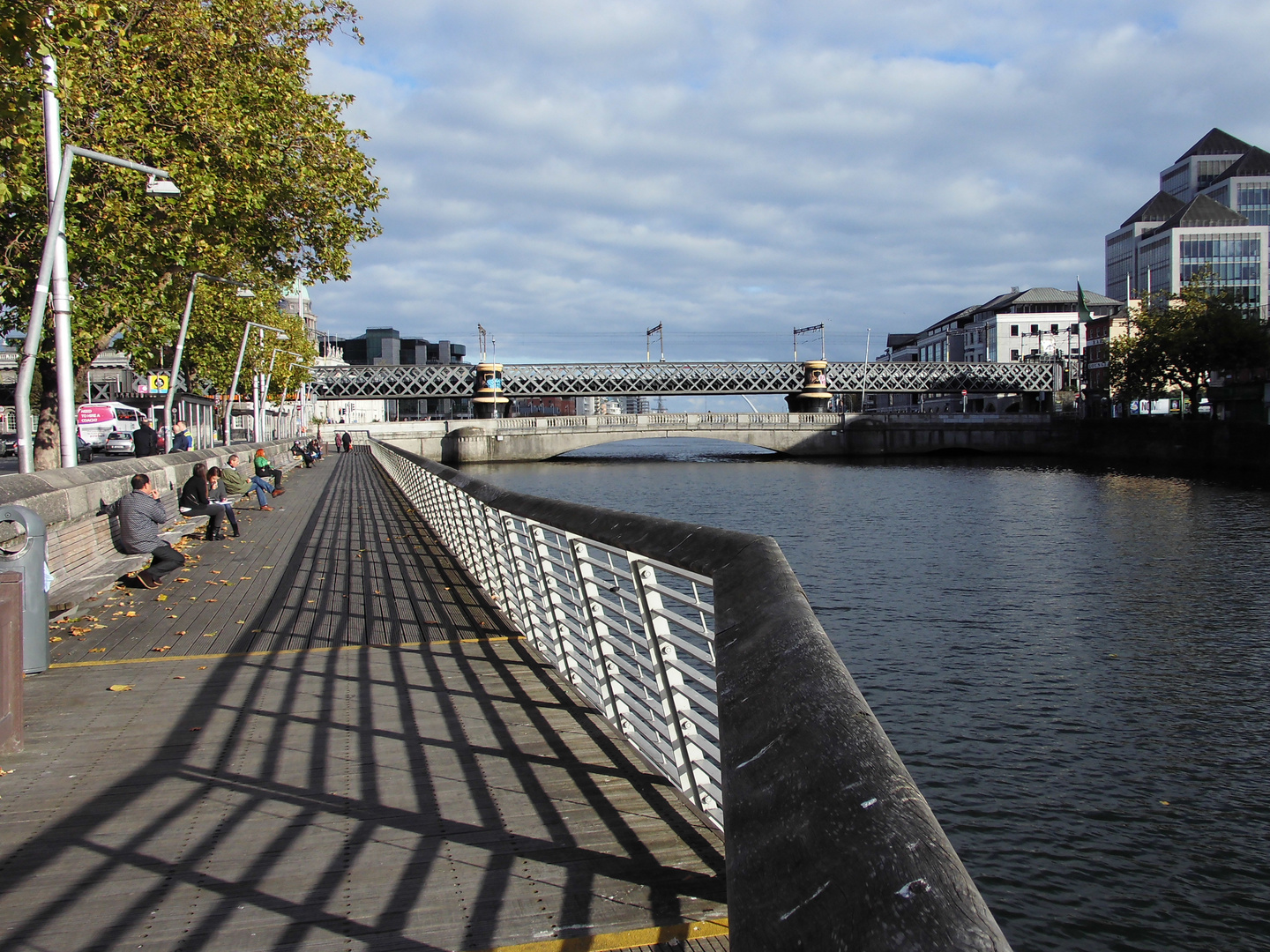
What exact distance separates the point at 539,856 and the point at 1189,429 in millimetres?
67458

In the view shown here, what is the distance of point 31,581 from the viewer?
281 inches

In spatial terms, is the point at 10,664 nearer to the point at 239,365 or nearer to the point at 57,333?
the point at 57,333

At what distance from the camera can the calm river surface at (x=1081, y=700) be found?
809cm

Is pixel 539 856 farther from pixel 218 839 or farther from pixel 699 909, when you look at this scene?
pixel 218 839

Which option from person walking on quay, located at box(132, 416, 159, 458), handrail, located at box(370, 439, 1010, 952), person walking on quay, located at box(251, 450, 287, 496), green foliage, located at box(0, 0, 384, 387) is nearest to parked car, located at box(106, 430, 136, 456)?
green foliage, located at box(0, 0, 384, 387)

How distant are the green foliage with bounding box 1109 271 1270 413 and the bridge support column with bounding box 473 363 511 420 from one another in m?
60.8

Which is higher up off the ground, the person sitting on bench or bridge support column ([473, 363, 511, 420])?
bridge support column ([473, 363, 511, 420])

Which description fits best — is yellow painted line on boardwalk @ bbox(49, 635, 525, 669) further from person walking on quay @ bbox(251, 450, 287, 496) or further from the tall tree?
person walking on quay @ bbox(251, 450, 287, 496)

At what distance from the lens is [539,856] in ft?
12.8

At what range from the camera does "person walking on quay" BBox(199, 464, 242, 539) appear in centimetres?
1756

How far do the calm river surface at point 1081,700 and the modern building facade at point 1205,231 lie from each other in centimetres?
9240

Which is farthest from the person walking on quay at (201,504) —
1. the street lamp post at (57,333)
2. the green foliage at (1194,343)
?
the green foliage at (1194,343)

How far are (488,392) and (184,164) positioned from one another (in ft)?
293

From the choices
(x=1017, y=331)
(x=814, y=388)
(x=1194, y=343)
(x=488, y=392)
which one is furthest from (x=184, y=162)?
(x=1017, y=331)
